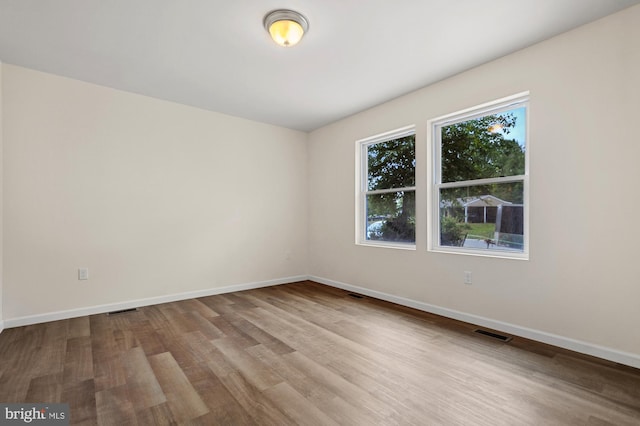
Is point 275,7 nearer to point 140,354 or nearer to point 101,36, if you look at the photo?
point 101,36

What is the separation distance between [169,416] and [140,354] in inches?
38.8

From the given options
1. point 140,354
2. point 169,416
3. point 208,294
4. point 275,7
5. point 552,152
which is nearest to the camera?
point 169,416

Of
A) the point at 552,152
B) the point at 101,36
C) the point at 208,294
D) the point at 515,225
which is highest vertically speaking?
the point at 101,36

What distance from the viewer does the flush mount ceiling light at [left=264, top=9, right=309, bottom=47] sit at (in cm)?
229

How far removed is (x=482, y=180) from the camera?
10.5 ft

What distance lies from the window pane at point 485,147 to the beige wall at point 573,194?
21 cm

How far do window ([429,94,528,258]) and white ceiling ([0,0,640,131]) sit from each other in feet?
1.89

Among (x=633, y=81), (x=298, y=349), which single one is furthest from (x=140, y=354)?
(x=633, y=81)

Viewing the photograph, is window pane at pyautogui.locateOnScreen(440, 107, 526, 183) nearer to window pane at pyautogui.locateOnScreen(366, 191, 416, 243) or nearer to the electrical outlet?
window pane at pyautogui.locateOnScreen(366, 191, 416, 243)

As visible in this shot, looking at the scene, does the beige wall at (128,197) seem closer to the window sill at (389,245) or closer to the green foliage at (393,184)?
the window sill at (389,245)

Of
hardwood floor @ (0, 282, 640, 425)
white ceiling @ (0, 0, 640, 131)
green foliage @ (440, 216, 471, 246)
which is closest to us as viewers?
hardwood floor @ (0, 282, 640, 425)

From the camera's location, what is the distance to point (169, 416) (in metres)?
1.69

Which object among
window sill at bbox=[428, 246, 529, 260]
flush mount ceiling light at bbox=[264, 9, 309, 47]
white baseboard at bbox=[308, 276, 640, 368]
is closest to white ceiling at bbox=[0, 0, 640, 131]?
flush mount ceiling light at bbox=[264, 9, 309, 47]

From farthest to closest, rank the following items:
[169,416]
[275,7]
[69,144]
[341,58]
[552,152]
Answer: [69,144]
[341,58]
[552,152]
[275,7]
[169,416]
